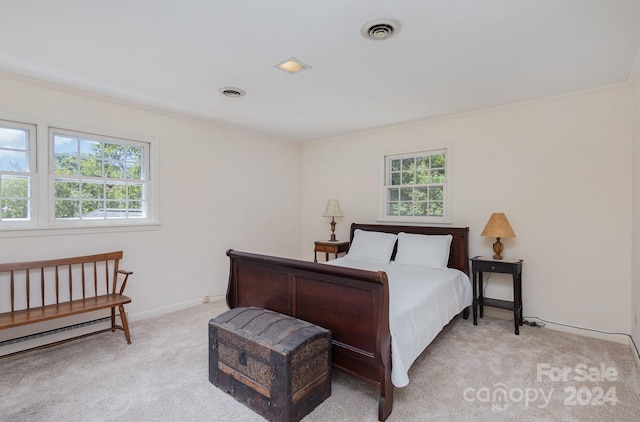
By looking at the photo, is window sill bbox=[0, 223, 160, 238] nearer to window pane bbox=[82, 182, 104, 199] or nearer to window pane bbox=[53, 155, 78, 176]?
window pane bbox=[82, 182, 104, 199]

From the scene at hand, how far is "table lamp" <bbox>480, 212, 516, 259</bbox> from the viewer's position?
3.33m

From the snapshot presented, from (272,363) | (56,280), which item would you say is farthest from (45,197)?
(272,363)

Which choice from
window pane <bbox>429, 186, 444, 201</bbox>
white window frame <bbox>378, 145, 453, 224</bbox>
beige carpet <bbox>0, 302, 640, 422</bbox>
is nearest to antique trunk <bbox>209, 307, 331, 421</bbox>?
beige carpet <bbox>0, 302, 640, 422</bbox>

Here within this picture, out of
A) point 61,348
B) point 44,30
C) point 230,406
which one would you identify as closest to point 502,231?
point 230,406

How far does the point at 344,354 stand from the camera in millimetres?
2125

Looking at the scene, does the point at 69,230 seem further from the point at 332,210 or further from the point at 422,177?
the point at 422,177

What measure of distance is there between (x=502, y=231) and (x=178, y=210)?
364 cm

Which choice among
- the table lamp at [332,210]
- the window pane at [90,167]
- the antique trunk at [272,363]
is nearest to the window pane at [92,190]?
the window pane at [90,167]

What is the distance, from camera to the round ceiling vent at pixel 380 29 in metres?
1.95

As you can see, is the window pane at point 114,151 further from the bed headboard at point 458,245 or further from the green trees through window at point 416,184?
the bed headboard at point 458,245

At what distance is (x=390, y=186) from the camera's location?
450 cm

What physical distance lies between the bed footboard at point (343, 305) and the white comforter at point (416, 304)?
0.37 feet

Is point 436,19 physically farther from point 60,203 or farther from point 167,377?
point 60,203

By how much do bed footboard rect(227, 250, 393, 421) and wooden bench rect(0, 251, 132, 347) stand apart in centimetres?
146
